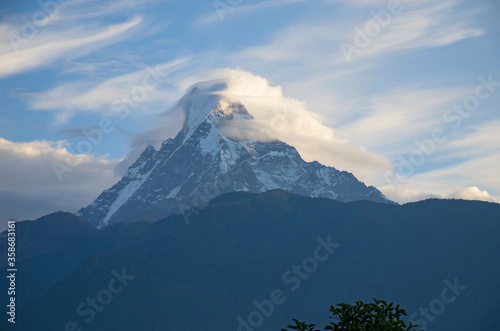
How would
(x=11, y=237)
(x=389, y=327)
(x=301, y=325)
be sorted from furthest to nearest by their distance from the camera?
(x=11, y=237) → (x=301, y=325) → (x=389, y=327)

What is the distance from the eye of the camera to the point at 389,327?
62.5 metres

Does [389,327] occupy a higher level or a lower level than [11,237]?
lower

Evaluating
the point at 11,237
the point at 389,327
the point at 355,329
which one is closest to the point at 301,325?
the point at 355,329

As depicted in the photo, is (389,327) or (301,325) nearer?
(389,327)

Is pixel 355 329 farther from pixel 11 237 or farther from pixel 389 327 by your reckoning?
pixel 11 237

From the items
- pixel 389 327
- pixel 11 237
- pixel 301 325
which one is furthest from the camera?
pixel 11 237

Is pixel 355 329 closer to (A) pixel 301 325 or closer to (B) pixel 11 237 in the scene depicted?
(A) pixel 301 325

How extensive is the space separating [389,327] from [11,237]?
147m

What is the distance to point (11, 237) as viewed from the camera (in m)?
186

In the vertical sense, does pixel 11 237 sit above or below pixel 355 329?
above

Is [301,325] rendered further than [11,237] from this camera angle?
No

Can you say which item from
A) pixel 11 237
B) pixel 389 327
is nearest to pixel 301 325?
pixel 389 327

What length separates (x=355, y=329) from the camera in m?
66.2

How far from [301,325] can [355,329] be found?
5653 millimetres
